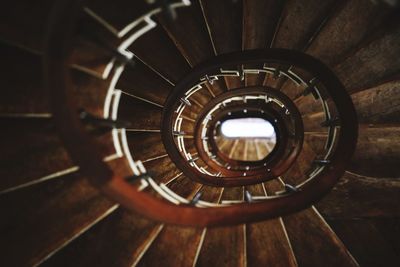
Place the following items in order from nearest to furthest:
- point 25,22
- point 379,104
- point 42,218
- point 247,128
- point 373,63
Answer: point 25,22 → point 42,218 → point 373,63 → point 379,104 → point 247,128

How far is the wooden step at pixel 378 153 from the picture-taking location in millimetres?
2369

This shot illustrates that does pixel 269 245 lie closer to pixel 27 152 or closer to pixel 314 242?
pixel 314 242

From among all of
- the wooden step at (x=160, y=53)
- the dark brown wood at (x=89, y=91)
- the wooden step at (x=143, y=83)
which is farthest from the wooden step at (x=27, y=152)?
the wooden step at (x=160, y=53)

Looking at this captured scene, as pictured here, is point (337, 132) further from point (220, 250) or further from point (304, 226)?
point (220, 250)

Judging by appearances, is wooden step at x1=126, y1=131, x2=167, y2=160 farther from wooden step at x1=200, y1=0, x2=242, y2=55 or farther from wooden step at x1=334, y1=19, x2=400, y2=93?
wooden step at x1=334, y1=19, x2=400, y2=93

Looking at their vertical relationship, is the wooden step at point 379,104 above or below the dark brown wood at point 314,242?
above

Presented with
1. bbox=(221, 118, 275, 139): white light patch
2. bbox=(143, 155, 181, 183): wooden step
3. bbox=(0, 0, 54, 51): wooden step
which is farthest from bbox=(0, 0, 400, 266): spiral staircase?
bbox=(221, 118, 275, 139): white light patch

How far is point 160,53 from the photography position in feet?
8.22

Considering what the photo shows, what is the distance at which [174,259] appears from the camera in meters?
2.12

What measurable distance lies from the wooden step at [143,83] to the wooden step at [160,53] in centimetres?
11

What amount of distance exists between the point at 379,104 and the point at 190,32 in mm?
2125

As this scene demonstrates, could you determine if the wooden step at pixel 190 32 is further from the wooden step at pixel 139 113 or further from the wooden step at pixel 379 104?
the wooden step at pixel 379 104

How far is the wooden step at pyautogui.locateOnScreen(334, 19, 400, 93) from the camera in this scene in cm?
196

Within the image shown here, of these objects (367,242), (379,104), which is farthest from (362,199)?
(379,104)
